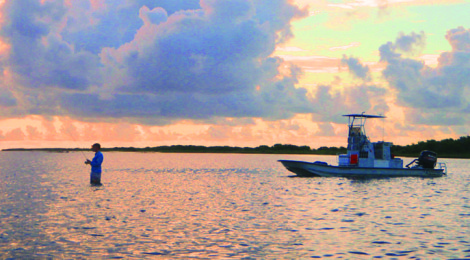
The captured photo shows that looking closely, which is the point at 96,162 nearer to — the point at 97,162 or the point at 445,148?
the point at 97,162

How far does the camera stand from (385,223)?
2388cm

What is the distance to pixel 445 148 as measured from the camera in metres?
183

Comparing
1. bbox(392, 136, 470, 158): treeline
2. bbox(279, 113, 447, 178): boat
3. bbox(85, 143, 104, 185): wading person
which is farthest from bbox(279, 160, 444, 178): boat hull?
bbox(392, 136, 470, 158): treeline

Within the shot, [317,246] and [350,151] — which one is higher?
[350,151]

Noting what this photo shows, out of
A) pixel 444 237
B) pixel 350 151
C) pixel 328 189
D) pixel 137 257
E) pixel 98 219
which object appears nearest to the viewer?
pixel 137 257

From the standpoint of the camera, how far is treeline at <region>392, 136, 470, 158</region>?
180 meters

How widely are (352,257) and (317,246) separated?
6.33 ft

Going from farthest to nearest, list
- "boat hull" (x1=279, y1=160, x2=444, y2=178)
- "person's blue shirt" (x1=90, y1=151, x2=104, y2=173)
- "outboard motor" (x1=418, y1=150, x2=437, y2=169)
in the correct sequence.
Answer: "outboard motor" (x1=418, y1=150, x2=437, y2=169) → "boat hull" (x1=279, y1=160, x2=444, y2=178) → "person's blue shirt" (x1=90, y1=151, x2=104, y2=173)

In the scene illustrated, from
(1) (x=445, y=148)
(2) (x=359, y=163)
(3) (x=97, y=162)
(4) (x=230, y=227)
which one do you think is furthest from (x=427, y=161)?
(1) (x=445, y=148)

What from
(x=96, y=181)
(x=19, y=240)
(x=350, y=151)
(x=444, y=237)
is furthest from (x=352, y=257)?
(x=350, y=151)

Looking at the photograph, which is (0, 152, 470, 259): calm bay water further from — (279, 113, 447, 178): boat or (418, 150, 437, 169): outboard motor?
(418, 150, 437, 169): outboard motor

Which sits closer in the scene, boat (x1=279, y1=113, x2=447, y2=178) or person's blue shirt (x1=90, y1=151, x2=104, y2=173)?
person's blue shirt (x1=90, y1=151, x2=104, y2=173)

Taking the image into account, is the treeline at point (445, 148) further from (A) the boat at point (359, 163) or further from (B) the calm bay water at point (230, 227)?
(B) the calm bay water at point (230, 227)

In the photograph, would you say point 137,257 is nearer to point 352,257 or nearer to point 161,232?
point 161,232
